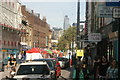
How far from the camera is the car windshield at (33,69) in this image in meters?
13.2

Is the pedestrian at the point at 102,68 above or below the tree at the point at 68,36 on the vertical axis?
below

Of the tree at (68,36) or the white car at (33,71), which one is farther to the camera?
the tree at (68,36)

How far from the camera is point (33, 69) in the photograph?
13461 mm

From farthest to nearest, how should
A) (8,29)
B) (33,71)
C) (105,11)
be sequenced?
1. (8,29)
2. (33,71)
3. (105,11)

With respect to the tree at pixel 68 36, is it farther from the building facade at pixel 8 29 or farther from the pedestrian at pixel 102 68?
the pedestrian at pixel 102 68

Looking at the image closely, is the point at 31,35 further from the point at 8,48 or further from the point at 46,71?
the point at 46,71

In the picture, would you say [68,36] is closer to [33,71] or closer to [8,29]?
[8,29]

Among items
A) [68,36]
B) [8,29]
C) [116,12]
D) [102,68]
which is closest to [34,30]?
[68,36]

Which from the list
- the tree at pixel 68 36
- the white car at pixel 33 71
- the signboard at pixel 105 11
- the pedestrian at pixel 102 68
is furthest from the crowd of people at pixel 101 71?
the tree at pixel 68 36

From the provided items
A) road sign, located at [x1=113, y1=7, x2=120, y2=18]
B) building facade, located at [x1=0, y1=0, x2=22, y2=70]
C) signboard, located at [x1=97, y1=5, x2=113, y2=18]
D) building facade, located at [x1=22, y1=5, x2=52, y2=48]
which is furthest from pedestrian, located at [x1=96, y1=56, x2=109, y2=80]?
building facade, located at [x1=22, y1=5, x2=52, y2=48]

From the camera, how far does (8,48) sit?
49938 millimetres

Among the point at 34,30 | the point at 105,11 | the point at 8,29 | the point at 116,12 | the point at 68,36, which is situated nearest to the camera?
the point at 116,12

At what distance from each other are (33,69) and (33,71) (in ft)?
0.52

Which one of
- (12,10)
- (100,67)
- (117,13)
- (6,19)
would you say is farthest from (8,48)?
(117,13)
